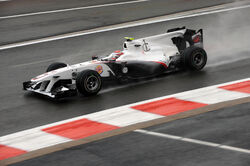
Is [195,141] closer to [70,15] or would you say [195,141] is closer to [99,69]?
[99,69]

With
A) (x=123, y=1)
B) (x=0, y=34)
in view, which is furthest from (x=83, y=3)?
(x=0, y=34)

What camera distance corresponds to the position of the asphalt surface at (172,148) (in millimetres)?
7645

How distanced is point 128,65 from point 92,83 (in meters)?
1.13

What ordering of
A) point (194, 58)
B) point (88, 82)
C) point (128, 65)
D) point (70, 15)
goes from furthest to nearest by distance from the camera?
point (70, 15)
point (194, 58)
point (128, 65)
point (88, 82)

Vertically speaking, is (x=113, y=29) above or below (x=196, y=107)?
above

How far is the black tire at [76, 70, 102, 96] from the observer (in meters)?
11.1

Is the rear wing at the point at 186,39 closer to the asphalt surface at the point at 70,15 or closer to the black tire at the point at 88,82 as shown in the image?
the black tire at the point at 88,82

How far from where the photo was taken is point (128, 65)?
12102mm

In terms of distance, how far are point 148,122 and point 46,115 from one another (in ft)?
7.38

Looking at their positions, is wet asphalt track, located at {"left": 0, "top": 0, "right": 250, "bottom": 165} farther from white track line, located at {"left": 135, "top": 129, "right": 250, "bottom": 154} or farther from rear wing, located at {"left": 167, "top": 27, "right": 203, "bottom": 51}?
rear wing, located at {"left": 167, "top": 27, "right": 203, "bottom": 51}

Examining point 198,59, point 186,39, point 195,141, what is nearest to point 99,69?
point 198,59

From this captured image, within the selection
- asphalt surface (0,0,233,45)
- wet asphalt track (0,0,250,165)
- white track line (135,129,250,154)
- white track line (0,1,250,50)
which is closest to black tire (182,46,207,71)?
wet asphalt track (0,0,250,165)

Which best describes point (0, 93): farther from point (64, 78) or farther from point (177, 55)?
point (177, 55)

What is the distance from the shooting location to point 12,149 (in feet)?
28.7
